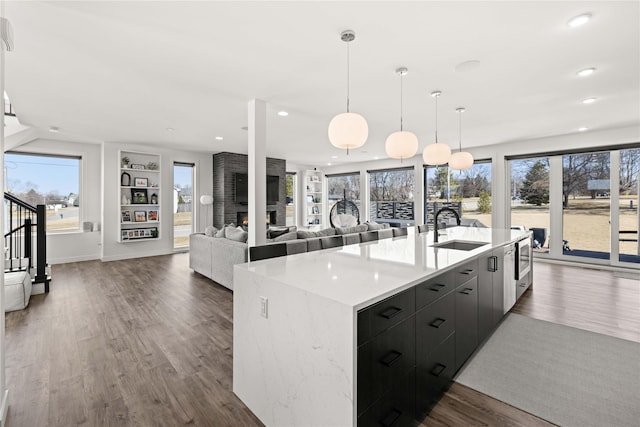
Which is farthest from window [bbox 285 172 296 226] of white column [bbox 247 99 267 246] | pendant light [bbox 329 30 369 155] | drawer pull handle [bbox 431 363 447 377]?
drawer pull handle [bbox 431 363 447 377]

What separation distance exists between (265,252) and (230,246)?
2012mm

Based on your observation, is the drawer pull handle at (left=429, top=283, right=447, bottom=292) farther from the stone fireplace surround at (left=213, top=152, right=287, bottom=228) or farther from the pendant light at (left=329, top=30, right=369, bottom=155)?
the stone fireplace surround at (left=213, top=152, right=287, bottom=228)

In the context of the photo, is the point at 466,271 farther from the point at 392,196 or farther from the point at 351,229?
the point at 392,196

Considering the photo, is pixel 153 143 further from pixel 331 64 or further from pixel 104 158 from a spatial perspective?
pixel 331 64

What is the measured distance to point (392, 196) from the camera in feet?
29.1

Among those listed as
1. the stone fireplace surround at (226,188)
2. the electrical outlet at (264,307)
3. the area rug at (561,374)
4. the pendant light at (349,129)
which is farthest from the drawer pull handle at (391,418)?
the stone fireplace surround at (226,188)

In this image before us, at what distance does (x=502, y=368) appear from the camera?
2232 mm

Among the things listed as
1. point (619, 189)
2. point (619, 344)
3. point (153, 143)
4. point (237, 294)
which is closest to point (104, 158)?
point (153, 143)

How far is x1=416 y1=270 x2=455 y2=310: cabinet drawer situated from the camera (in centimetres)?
160

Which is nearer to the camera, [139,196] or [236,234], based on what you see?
[236,234]

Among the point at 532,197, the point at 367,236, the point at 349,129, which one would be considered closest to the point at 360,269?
the point at 349,129

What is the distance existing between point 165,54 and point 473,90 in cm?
325

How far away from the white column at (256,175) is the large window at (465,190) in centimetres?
463

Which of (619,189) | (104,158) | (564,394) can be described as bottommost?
(564,394)
